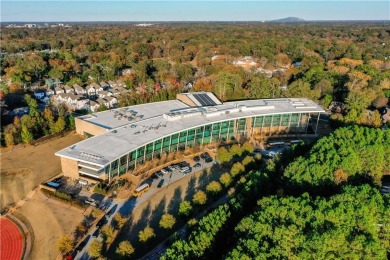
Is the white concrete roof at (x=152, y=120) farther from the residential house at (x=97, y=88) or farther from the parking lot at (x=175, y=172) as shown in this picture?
the residential house at (x=97, y=88)

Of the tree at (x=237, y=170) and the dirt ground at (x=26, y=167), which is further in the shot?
the tree at (x=237, y=170)

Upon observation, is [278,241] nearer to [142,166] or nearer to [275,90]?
[142,166]

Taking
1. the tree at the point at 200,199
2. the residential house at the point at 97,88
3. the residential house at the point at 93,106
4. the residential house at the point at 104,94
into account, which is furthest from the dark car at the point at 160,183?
the residential house at the point at 97,88

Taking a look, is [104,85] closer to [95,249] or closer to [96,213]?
[96,213]

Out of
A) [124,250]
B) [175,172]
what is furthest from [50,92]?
[124,250]

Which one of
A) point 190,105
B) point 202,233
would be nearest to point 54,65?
point 190,105
